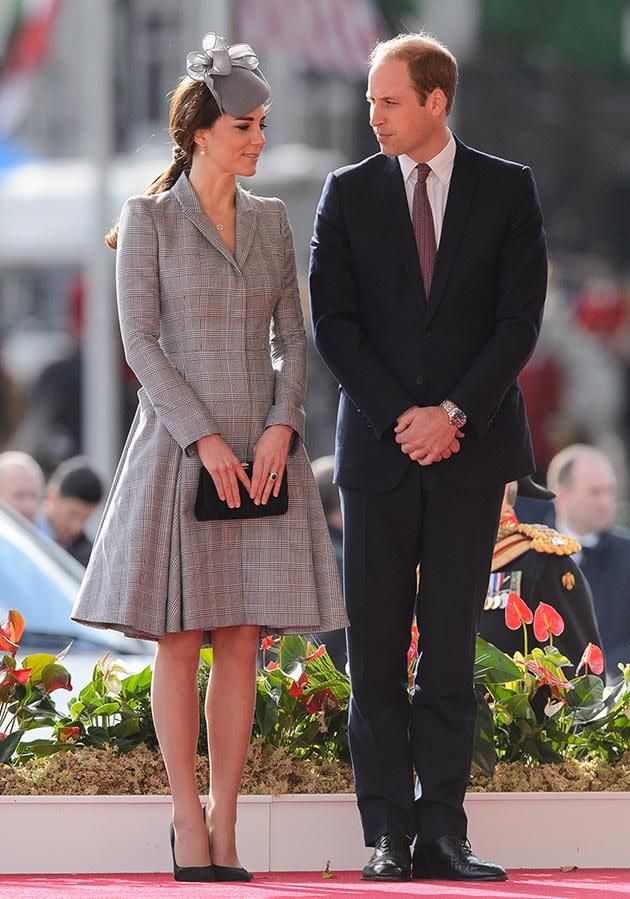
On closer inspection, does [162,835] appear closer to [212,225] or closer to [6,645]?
[6,645]

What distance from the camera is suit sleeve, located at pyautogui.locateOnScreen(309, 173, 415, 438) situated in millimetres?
4348

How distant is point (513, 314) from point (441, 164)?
0.39 m

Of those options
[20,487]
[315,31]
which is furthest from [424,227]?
[315,31]

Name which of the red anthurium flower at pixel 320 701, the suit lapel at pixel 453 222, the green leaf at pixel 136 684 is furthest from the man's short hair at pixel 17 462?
the suit lapel at pixel 453 222

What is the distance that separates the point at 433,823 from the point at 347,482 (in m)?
0.78

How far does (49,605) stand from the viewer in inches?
241

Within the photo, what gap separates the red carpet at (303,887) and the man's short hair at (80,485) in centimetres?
413

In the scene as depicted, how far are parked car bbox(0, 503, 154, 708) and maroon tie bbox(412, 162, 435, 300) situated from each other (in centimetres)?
174

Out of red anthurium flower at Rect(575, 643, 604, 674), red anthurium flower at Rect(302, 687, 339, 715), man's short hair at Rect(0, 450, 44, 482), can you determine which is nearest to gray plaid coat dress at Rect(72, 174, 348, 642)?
red anthurium flower at Rect(302, 687, 339, 715)

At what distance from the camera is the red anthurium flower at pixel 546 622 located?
4.93 metres

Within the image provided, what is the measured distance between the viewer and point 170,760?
438cm

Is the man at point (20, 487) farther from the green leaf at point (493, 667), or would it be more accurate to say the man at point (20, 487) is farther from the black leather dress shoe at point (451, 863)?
the black leather dress shoe at point (451, 863)

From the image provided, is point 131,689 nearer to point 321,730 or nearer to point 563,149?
point 321,730

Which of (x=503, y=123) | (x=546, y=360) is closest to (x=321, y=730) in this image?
(x=546, y=360)
